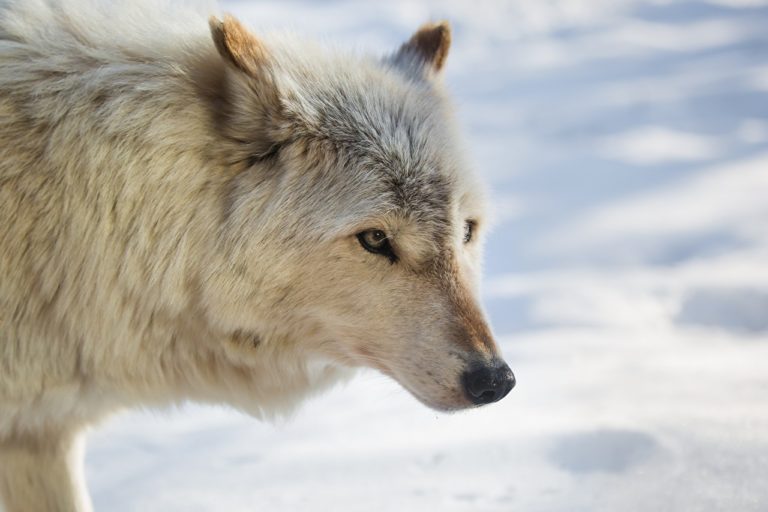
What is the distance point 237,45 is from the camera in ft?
9.43

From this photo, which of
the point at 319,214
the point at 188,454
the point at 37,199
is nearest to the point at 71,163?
the point at 37,199

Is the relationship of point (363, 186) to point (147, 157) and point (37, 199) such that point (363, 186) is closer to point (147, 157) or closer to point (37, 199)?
point (147, 157)

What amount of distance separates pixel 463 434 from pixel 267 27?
212 centimetres

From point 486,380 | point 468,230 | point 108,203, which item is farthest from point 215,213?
point 486,380

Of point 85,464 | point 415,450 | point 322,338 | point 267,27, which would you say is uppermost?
point 267,27

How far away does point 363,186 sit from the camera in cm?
292

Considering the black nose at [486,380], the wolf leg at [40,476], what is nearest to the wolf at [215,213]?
the black nose at [486,380]

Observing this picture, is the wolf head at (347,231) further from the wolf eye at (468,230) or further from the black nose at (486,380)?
the wolf eye at (468,230)

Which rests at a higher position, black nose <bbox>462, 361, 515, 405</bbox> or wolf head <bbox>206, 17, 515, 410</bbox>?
wolf head <bbox>206, 17, 515, 410</bbox>

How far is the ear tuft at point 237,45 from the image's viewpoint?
9.33ft

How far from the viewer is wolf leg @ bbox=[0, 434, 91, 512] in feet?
11.0

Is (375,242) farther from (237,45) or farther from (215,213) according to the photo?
(237,45)

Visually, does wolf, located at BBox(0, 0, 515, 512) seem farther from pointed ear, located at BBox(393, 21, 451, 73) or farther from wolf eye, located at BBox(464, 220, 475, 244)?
pointed ear, located at BBox(393, 21, 451, 73)

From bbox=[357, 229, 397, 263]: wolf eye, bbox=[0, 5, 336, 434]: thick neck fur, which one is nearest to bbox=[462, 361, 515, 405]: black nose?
bbox=[357, 229, 397, 263]: wolf eye
